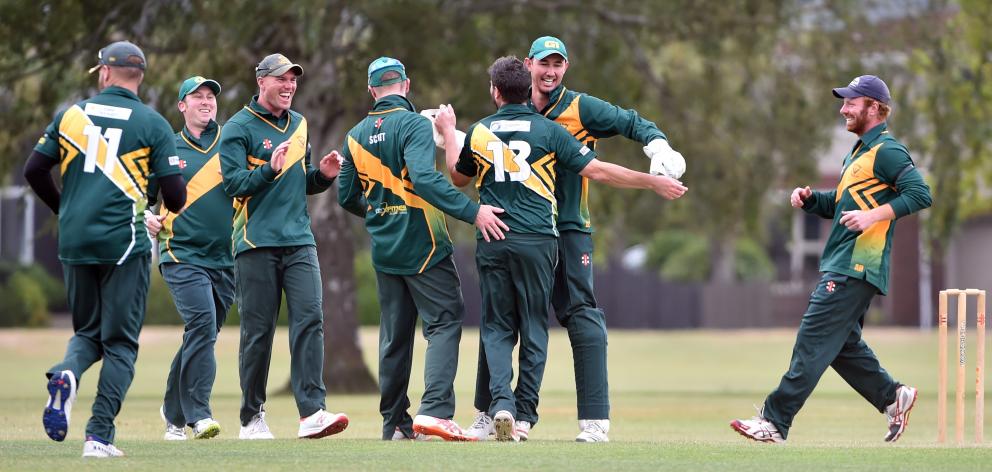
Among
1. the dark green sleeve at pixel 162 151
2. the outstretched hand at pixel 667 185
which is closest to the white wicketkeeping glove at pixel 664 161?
the outstretched hand at pixel 667 185

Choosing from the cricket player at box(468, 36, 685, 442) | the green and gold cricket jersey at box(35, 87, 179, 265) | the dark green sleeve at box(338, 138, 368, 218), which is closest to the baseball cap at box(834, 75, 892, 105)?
the cricket player at box(468, 36, 685, 442)

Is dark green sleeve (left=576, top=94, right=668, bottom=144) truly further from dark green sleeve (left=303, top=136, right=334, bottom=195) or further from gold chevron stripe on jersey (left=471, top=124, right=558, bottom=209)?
dark green sleeve (left=303, top=136, right=334, bottom=195)

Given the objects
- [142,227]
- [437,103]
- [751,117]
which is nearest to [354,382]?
[437,103]

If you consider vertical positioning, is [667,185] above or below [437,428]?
above

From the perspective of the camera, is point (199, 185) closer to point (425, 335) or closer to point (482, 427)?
point (425, 335)

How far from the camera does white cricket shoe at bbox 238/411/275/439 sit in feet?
31.6

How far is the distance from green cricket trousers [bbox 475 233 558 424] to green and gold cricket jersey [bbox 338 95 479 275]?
312mm

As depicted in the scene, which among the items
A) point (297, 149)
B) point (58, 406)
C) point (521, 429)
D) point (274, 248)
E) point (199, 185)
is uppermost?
point (297, 149)

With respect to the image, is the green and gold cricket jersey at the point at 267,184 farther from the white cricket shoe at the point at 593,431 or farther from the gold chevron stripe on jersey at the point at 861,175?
the gold chevron stripe on jersey at the point at 861,175

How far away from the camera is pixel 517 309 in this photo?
9.30 m

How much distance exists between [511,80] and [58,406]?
126 inches

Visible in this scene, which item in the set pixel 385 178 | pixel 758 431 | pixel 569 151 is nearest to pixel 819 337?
pixel 758 431

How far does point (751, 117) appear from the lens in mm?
19703

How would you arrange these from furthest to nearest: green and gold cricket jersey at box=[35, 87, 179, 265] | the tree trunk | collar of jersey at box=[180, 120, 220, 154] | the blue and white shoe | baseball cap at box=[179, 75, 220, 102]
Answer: the tree trunk
collar of jersey at box=[180, 120, 220, 154]
baseball cap at box=[179, 75, 220, 102]
green and gold cricket jersey at box=[35, 87, 179, 265]
the blue and white shoe
